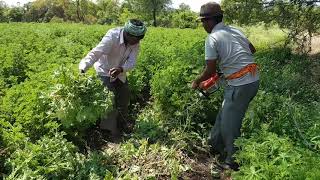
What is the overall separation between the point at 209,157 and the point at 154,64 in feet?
11.7

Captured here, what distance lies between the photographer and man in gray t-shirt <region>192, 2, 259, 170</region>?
4996 millimetres

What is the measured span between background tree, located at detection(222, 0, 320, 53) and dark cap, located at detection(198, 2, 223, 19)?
8182 millimetres

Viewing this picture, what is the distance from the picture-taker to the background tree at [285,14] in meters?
13.0

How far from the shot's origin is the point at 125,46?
583 centimetres

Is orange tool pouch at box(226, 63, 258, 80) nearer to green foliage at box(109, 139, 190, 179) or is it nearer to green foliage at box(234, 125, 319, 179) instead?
green foliage at box(234, 125, 319, 179)

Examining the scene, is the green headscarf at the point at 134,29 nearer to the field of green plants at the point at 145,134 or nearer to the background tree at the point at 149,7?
the field of green plants at the point at 145,134

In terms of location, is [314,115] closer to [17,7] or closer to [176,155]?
[176,155]

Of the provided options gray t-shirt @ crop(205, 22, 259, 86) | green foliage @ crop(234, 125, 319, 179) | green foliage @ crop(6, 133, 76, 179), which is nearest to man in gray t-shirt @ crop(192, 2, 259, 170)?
gray t-shirt @ crop(205, 22, 259, 86)

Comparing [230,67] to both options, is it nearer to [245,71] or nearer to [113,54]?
[245,71]

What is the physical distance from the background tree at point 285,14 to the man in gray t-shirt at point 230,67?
7978mm

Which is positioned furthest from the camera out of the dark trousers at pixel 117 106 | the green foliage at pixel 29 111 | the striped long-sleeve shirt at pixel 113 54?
the dark trousers at pixel 117 106

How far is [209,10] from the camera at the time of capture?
4996 mm

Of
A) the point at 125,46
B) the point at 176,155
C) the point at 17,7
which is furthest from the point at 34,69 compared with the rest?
the point at 17,7

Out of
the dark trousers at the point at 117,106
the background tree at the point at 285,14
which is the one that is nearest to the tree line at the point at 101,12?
the background tree at the point at 285,14
